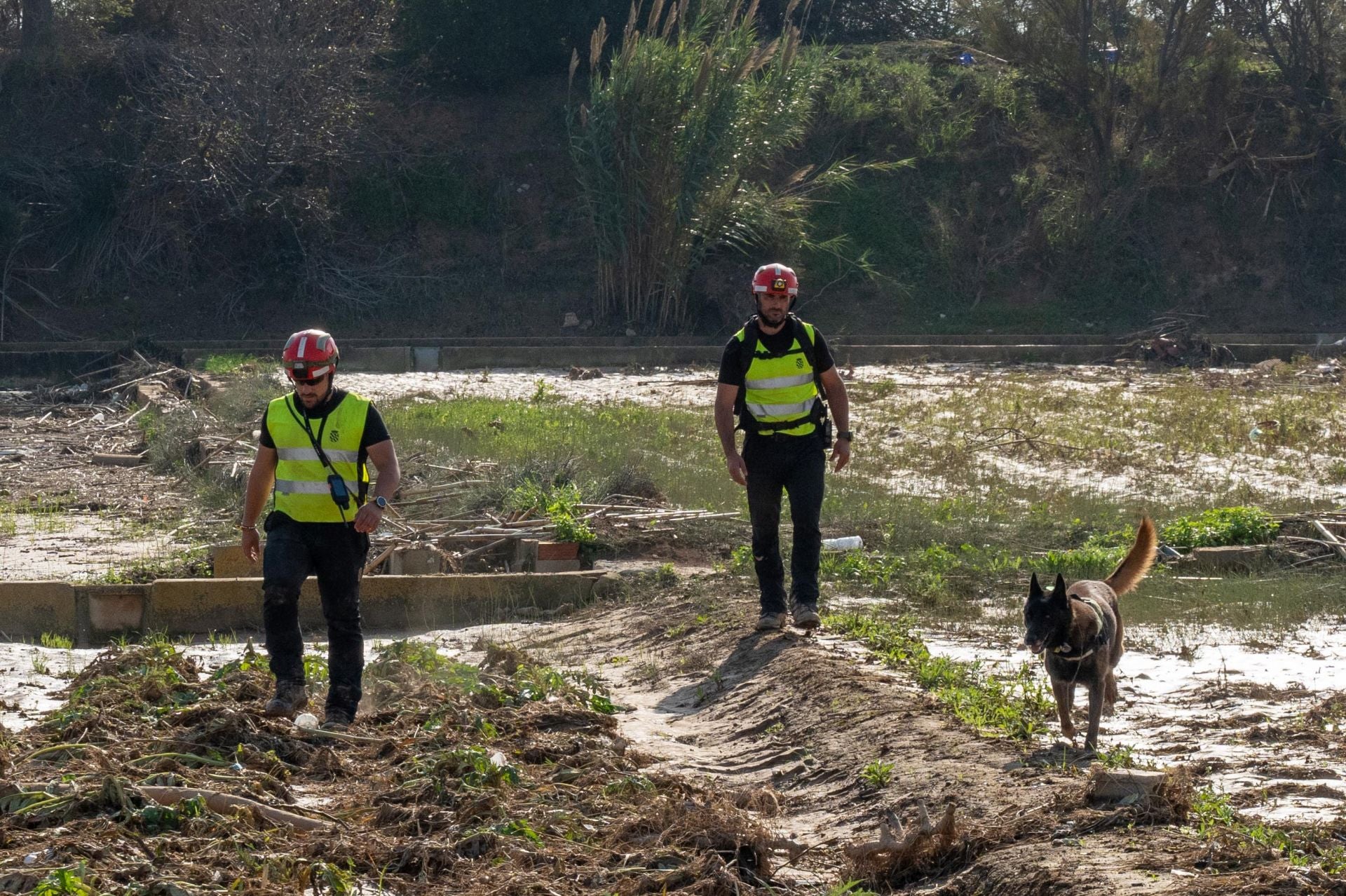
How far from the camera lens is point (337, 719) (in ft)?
22.8

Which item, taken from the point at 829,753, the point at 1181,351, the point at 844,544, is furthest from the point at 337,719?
the point at 1181,351

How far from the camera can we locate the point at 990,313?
1258 inches

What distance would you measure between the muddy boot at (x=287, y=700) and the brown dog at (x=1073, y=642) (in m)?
3.23

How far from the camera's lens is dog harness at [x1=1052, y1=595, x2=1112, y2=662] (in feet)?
20.3

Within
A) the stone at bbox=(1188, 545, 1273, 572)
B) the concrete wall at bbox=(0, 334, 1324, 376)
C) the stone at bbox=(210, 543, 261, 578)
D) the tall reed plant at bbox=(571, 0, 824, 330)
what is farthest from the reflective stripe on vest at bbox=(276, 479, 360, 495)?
the tall reed plant at bbox=(571, 0, 824, 330)

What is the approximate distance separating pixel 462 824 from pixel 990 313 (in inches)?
1093

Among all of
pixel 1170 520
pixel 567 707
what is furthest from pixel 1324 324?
pixel 567 707

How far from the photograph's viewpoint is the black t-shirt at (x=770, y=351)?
8.17 metres

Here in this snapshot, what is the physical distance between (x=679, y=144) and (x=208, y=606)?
18.5 metres

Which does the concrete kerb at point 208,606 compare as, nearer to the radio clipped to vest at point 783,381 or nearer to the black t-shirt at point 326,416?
the radio clipped to vest at point 783,381

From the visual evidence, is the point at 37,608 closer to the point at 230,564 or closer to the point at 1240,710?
the point at 230,564

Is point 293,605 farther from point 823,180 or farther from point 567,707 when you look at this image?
point 823,180

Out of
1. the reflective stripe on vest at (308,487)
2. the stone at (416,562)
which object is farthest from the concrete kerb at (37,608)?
the reflective stripe on vest at (308,487)

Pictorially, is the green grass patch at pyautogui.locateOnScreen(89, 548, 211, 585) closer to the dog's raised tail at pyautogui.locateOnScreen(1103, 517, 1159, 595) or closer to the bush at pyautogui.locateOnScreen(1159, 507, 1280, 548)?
the dog's raised tail at pyautogui.locateOnScreen(1103, 517, 1159, 595)
